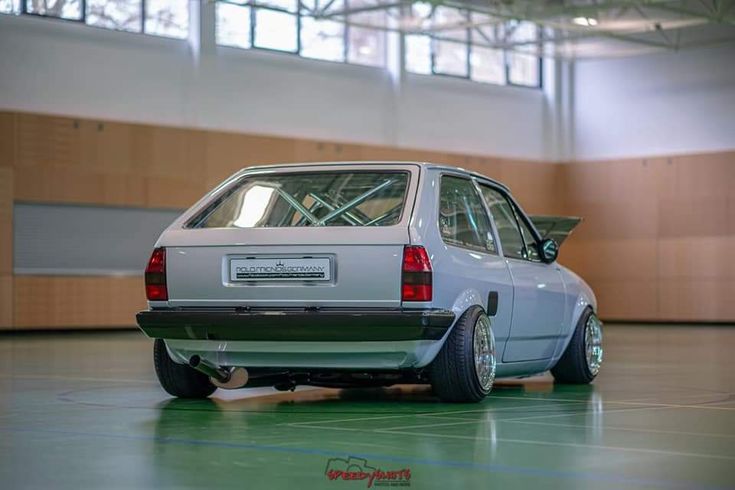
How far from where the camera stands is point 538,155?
104ft

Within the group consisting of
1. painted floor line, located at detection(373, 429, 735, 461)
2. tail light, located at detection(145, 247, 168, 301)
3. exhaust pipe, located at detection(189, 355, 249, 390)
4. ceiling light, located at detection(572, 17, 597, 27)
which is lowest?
painted floor line, located at detection(373, 429, 735, 461)

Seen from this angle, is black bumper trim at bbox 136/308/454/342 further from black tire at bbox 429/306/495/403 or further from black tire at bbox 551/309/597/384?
black tire at bbox 551/309/597/384

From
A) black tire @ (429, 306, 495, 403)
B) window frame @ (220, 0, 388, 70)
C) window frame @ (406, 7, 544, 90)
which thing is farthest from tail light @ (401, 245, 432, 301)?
window frame @ (406, 7, 544, 90)

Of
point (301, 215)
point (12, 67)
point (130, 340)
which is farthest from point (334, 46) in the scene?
point (301, 215)

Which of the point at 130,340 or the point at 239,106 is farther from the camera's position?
the point at 239,106

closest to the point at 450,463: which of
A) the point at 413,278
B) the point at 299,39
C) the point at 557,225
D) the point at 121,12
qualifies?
the point at 413,278

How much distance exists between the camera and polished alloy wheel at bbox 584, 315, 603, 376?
924cm

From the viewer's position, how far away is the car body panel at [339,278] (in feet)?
22.8

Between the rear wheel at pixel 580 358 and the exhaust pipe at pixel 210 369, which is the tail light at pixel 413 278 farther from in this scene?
the rear wheel at pixel 580 358

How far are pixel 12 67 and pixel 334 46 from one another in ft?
24.2

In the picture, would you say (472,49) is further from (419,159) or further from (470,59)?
(419,159)

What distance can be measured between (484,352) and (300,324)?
1.14 meters

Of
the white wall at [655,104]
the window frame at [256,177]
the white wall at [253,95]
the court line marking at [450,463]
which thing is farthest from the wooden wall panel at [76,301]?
the court line marking at [450,463]

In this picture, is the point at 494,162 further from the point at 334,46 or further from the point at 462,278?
the point at 462,278
